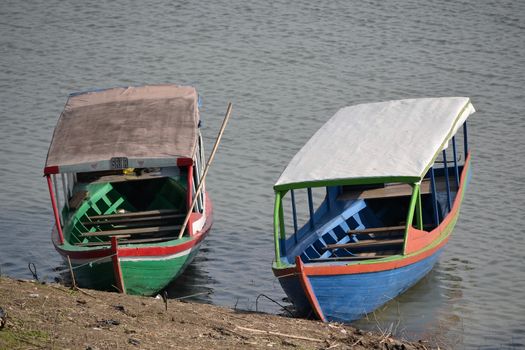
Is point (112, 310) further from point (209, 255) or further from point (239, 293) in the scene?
point (209, 255)

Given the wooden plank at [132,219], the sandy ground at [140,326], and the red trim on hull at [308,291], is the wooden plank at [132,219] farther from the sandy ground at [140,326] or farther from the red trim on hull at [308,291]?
the red trim on hull at [308,291]

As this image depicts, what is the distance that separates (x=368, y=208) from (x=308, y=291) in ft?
12.4

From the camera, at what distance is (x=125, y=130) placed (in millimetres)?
16906

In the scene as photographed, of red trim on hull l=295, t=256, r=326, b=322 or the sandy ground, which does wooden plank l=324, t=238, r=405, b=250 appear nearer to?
Result: red trim on hull l=295, t=256, r=326, b=322

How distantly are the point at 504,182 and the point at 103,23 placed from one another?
16378 millimetres

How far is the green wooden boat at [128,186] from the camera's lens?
15453 millimetres

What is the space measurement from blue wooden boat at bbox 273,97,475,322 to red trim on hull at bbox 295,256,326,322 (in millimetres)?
13

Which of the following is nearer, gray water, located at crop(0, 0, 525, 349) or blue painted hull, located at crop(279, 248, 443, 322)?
blue painted hull, located at crop(279, 248, 443, 322)

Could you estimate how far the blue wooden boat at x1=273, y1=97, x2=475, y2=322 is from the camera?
14.3 metres

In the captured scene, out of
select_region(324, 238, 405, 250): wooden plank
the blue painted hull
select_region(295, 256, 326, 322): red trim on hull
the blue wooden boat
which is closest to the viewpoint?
select_region(295, 256, 326, 322): red trim on hull

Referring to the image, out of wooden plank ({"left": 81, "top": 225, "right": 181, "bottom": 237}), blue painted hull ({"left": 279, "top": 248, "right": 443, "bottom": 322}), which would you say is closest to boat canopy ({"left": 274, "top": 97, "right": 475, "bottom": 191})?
blue painted hull ({"left": 279, "top": 248, "right": 443, "bottom": 322})

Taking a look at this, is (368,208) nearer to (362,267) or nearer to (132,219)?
(362,267)

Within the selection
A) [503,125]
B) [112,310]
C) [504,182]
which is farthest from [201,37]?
[112,310]

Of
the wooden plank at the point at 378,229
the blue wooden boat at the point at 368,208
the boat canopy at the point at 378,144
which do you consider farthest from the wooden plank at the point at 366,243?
the boat canopy at the point at 378,144
